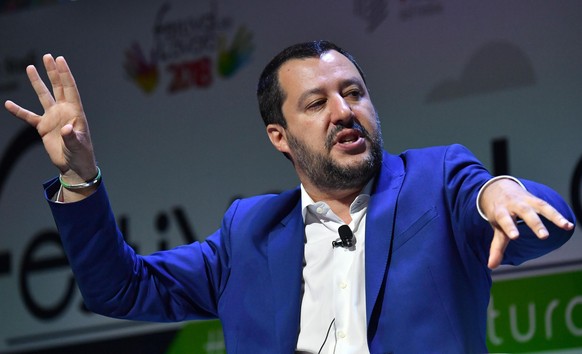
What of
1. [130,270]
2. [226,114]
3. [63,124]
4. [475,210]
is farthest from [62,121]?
[226,114]

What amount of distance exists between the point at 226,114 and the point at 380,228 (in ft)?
6.59

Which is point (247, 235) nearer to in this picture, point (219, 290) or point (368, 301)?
point (219, 290)

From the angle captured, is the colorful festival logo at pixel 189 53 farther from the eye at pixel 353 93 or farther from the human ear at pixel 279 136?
the eye at pixel 353 93

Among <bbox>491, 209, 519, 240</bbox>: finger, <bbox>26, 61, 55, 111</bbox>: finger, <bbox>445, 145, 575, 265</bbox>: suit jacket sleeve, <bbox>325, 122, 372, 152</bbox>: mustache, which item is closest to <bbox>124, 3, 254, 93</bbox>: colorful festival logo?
<bbox>325, 122, 372, 152</bbox>: mustache

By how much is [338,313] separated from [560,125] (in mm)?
1606

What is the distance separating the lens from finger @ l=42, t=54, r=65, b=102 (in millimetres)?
2225

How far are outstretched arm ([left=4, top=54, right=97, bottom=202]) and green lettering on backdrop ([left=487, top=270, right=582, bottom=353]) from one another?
181cm

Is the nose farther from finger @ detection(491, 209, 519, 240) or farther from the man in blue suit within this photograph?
finger @ detection(491, 209, 519, 240)

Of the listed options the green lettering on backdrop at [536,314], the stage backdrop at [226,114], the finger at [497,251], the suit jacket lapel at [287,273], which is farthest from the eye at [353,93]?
the green lettering on backdrop at [536,314]

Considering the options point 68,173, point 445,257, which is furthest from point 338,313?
point 68,173

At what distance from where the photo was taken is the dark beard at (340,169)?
237 centimetres

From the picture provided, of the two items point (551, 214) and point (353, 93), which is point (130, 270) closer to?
point (353, 93)

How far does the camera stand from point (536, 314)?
336cm

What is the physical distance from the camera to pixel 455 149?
2.27 metres
